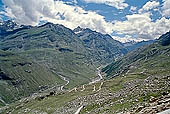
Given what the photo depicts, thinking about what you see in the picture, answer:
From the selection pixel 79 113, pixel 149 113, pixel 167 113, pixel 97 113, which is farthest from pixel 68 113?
pixel 167 113

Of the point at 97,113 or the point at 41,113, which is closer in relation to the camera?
the point at 97,113

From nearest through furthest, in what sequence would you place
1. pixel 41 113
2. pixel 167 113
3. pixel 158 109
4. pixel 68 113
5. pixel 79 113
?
pixel 167 113
pixel 158 109
pixel 79 113
pixel 68 113
pixel 41 113

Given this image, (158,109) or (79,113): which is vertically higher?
(158,109)

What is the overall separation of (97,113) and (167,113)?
50.2m

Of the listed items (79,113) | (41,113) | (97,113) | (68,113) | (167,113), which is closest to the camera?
(167,113)

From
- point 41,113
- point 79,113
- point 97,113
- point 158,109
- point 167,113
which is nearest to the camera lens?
point 167,113

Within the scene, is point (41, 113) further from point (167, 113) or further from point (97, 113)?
point (167, 113)

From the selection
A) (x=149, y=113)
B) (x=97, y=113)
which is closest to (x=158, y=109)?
(x=149, y=113)

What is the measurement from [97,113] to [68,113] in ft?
79.2

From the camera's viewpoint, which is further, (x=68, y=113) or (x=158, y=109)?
(x=68, y=113)

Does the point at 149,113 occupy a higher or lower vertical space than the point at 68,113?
higher

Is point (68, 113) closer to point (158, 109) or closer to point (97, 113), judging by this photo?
point (97, 113)

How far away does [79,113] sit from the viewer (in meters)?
83.9

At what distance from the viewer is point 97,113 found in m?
68.6
